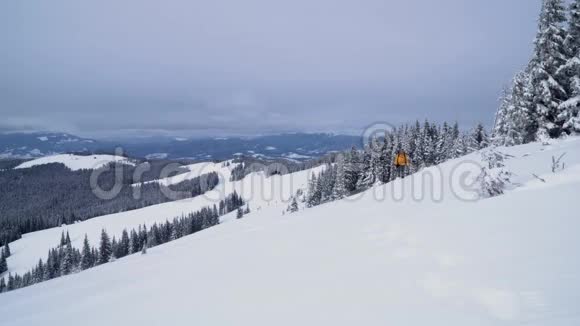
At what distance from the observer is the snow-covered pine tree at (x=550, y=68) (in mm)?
19125

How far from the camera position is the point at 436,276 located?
436 cm

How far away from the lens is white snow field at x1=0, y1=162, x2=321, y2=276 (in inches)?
3654

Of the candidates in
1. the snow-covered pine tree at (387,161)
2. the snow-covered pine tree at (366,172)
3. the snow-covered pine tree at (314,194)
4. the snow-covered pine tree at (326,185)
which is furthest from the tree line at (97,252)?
the snow-covered pine tree at (387,161)

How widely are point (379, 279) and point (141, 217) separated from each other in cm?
13268

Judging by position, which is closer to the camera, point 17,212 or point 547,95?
point 547,95

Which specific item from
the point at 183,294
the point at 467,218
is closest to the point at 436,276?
the point at 467,218

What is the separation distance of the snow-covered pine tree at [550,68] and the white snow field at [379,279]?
1446 centimetres

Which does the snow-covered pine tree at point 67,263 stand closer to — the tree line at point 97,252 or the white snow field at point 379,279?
the tree line at point 97,252

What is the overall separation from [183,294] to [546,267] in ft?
19.0

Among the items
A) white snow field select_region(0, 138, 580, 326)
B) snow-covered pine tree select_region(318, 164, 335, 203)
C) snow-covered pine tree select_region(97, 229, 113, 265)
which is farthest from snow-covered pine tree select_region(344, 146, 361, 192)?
snow-covered pine tree select_region(97, 229, 113, 265)

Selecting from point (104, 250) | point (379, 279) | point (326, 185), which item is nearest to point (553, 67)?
point (379, 279)

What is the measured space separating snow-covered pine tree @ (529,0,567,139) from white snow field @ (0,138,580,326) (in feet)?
47.4

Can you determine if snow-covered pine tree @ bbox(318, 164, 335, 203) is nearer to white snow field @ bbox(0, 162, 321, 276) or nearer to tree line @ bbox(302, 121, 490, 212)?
tree line @ bbox(302, 121, 490, 212)

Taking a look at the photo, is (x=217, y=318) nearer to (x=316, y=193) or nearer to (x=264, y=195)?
(x=316, y=193)
